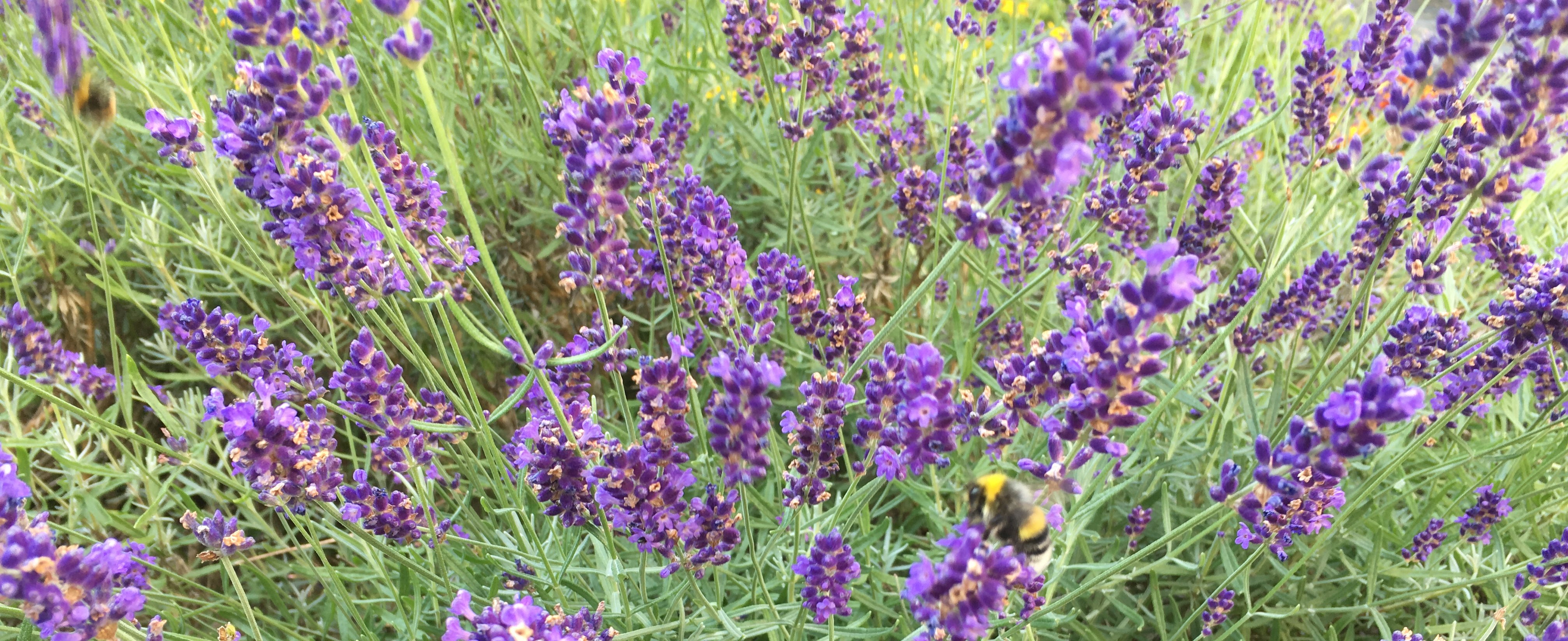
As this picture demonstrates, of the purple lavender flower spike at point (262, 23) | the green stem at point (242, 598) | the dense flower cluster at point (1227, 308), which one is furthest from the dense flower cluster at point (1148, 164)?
the green stem at point (242, 598)

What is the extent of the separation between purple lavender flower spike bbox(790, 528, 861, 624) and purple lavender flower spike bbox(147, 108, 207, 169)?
1.34 m

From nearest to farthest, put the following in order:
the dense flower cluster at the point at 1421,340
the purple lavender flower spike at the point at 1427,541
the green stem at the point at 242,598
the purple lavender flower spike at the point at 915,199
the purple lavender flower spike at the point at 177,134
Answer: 1. the green stem at the point at 242,598
2. the purple lavender flower spike at the point at 177,134
3. the dense flower cluster at the point at 1421,340
4. the purple lavender flower spike at the point at 1427,541
5. the purple lavender flower spike at the point at 915,199

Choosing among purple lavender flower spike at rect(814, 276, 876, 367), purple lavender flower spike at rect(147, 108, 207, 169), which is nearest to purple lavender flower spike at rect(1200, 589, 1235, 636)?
purple lavender flower spike at rect(814, 276, 876, 367)

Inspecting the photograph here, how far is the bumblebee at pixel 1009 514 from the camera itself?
4.66ft

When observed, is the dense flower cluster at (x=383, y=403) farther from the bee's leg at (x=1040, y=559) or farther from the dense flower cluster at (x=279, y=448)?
the bee's leg at (x=1040, y=559)

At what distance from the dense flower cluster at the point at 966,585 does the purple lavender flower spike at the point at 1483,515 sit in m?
1.60

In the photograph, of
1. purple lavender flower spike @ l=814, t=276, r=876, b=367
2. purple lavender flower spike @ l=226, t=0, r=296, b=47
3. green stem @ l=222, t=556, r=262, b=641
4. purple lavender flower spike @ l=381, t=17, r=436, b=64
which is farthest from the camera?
purple lavender flower spike @ l=814, t=276, r=876, b=367

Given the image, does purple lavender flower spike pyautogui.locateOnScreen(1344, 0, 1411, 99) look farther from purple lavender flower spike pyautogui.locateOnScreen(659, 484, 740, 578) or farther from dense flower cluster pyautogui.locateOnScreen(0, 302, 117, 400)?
dense flower cluster pyautogui.locateOnScreen(0, 302, 117, 400)

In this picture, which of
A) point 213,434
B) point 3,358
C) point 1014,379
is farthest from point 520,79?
point 1014,379

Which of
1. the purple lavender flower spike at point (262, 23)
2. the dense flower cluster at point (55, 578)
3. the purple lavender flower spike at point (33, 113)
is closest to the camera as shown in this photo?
the dense flower cluster at point (55, 578)

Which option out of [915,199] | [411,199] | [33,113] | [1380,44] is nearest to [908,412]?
[411,199]

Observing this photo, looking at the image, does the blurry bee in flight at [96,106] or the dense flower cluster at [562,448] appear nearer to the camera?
the dense flower cluster at [562,448]

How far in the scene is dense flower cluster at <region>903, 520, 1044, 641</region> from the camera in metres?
1.16

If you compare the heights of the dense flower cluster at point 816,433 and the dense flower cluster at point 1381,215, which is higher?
the dense flower cluster at point 1381,215
